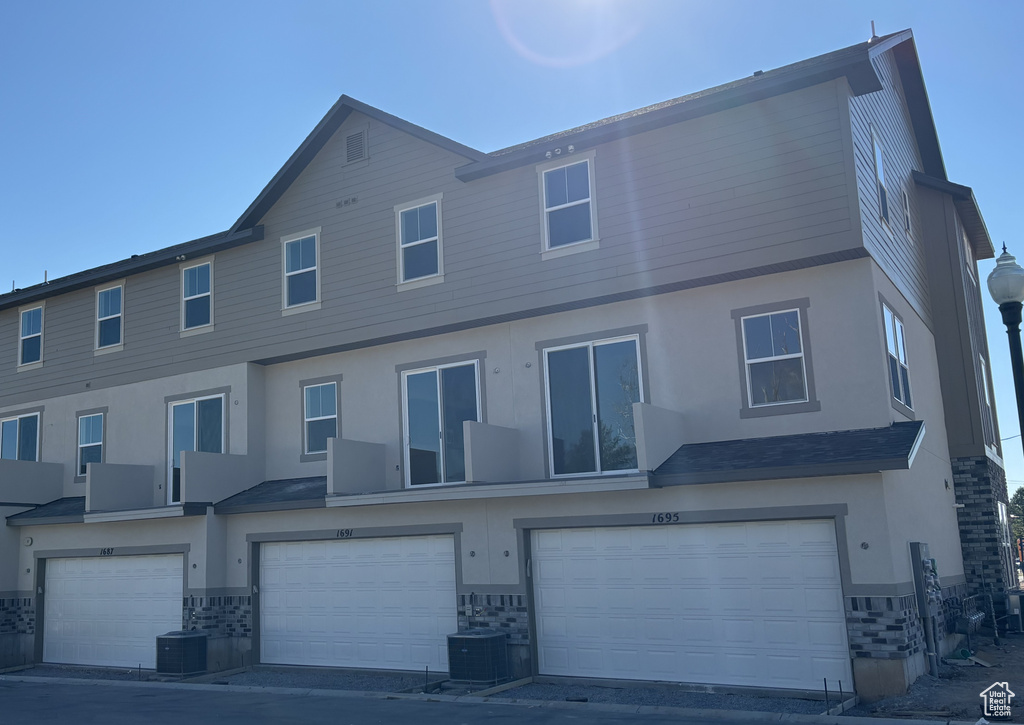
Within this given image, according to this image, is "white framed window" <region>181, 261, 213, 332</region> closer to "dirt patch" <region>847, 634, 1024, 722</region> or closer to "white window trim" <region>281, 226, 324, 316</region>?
"white window trim" <region>281, 226, 324, 316</region>

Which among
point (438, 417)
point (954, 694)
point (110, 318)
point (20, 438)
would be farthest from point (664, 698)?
point (20, 438)

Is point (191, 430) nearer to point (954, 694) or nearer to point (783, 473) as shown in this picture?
point (783, 473)

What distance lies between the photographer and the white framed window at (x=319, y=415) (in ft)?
62.6

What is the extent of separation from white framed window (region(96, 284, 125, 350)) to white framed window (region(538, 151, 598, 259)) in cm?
1135

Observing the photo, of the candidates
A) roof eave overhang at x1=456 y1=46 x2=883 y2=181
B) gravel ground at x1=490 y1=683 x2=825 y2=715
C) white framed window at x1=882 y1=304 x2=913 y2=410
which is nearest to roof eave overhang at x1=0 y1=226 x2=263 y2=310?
roof eave overhang at x1=456 y1=46 x2=883 y2=181

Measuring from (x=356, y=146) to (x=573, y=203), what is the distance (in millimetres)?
5401

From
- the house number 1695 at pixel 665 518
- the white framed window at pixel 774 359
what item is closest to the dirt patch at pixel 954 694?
the house number 1695 at pixel 665 518

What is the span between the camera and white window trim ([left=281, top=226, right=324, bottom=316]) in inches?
756

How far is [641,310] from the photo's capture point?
51.8 feet

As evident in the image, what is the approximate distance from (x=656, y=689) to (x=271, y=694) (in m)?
6.35

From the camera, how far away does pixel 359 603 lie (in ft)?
57.7

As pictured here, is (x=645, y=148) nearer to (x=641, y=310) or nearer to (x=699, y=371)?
(x=641, y=310)

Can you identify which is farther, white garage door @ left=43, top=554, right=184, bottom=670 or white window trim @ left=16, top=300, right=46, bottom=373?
white window trim @ left=16, top=300, right=46, bottom=373

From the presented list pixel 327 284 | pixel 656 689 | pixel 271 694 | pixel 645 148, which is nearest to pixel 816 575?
pixel 656 689
